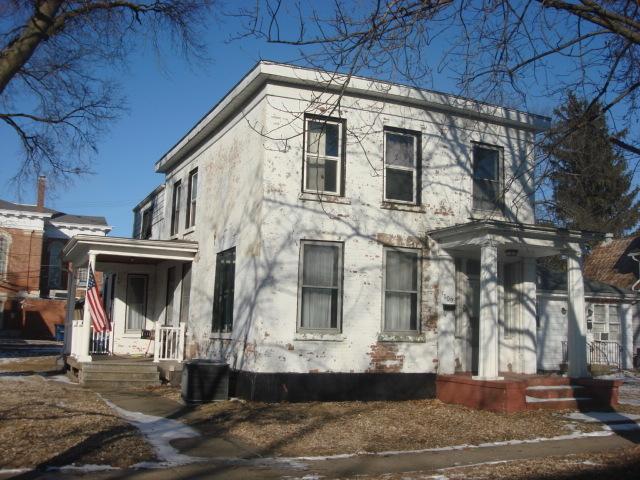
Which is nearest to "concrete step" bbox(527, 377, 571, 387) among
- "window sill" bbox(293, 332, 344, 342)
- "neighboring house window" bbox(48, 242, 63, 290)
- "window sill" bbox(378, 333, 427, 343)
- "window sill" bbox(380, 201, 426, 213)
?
"window sill" bbox(378, 333, 427, 343)

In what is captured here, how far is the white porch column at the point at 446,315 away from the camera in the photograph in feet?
45.2

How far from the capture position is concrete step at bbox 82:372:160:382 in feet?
49.6

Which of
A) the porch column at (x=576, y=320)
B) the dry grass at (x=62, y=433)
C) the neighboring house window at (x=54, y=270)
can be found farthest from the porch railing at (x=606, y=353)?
the neighboring house window at (x=54, y=270)

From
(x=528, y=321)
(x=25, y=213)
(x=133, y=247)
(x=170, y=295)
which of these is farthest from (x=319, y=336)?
(x=25, y=213)

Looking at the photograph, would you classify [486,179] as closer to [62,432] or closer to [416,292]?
[416,292]

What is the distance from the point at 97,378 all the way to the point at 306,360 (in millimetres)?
5422

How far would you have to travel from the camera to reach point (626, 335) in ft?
76.7

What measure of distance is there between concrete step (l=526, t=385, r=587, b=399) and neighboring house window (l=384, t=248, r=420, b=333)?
8.31 feet

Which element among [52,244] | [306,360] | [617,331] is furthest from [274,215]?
[52,244]

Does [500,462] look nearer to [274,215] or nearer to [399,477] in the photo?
[399,477]

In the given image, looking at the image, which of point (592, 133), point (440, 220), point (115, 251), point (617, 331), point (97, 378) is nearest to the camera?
point (592, 133)

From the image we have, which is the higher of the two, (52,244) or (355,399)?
(52,244)

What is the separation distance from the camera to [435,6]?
7543 millimetres

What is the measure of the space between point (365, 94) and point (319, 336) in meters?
4.96
